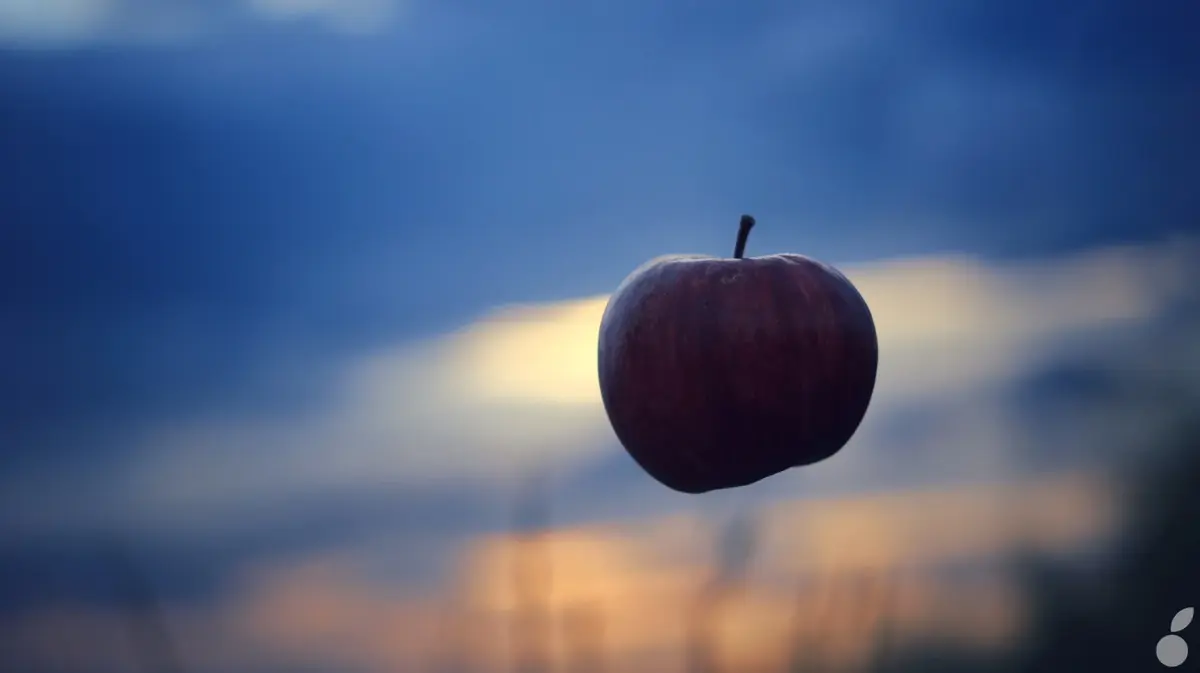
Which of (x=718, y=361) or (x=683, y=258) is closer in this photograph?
(x=718, y=361)

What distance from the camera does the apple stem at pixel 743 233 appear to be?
9.05 feet

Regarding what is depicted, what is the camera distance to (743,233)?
9.14 feet

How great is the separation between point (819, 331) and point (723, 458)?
0.35 meters

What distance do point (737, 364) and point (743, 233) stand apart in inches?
18.8

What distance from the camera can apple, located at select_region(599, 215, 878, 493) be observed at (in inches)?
96.0

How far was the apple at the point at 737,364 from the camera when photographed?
2.44 meters

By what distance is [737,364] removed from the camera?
95.5 inches

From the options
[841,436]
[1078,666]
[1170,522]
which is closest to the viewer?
[841,436]

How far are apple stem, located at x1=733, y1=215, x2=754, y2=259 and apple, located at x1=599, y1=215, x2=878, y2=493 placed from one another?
153 mm

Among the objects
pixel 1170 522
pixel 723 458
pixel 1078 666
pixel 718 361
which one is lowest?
pixel 1078 666

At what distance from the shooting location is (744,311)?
246cm

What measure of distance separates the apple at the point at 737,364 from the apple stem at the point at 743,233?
6.0 inches

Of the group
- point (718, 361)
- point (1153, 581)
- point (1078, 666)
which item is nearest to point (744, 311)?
point (718, 361)

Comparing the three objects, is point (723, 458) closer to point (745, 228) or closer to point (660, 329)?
point (660, 329)
